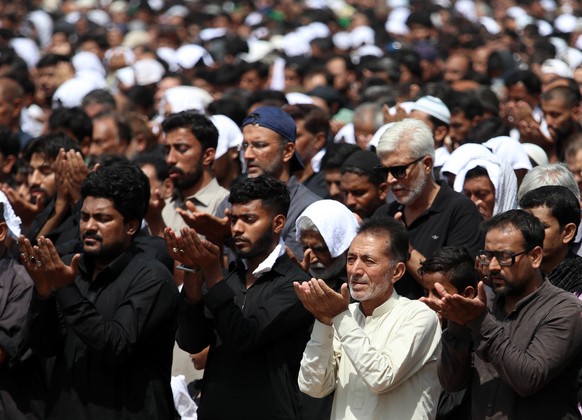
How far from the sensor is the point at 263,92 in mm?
10766

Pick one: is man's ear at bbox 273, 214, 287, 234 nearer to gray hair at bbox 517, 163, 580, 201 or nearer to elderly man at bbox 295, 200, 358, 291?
elderly man at bbox 295, 200, 358, 291

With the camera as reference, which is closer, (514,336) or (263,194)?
(514,336)

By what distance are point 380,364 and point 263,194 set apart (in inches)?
52.9

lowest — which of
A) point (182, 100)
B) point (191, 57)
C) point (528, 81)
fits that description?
point (191, 57)

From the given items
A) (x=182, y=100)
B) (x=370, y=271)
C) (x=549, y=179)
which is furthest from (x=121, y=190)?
(x=182, y=100)

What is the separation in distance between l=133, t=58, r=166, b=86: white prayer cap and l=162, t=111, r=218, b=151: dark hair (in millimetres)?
6401

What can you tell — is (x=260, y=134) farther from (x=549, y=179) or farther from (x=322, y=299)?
(x=322, y=299)

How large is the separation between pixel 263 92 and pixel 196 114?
2.30m

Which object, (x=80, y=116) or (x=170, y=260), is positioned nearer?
(x=170, y=260)

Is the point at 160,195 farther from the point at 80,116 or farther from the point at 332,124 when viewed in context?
the point at 332,124

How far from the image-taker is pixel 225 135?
912 centimetres

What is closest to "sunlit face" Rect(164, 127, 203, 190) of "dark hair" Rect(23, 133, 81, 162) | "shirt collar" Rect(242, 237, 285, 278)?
"dark hair" Rect(23, 133, 81, 162)

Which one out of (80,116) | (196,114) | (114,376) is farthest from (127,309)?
(80,116)

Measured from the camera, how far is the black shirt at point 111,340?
6.05m
